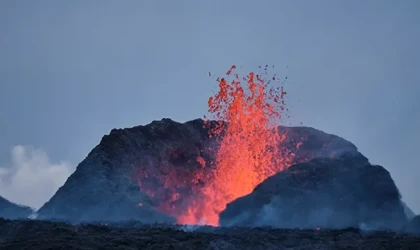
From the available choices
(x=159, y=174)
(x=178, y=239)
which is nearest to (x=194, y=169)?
(x=159, y=174)

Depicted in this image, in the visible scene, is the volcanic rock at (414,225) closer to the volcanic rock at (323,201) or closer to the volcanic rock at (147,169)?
the volcanic rock at (323,201)

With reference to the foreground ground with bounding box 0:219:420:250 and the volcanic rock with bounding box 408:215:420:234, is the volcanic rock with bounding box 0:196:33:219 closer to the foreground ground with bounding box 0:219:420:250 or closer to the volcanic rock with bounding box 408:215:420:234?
the foreground ground with bounding box 0:219:420:250

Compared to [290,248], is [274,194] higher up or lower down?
higher up

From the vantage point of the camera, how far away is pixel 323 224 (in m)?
52.8

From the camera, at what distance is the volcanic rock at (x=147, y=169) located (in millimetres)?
58594

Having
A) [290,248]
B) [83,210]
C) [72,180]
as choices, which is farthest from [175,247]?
[72,180]

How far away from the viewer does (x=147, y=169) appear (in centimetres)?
6719

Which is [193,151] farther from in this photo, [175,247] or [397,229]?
[175,247]

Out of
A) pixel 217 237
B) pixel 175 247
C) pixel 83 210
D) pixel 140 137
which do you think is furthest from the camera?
pixel 140 137

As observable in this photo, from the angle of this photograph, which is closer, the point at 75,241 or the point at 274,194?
the point at 75,241

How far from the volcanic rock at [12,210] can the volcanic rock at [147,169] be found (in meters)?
4.93

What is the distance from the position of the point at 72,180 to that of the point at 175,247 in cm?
2766

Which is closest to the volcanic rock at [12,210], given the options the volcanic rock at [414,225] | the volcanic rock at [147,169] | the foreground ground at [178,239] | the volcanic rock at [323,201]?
the volcanic rock at [147,169]

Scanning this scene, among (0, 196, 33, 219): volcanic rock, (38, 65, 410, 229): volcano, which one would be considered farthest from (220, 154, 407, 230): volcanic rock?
(0, 196, 33, 219): volcanic rock
